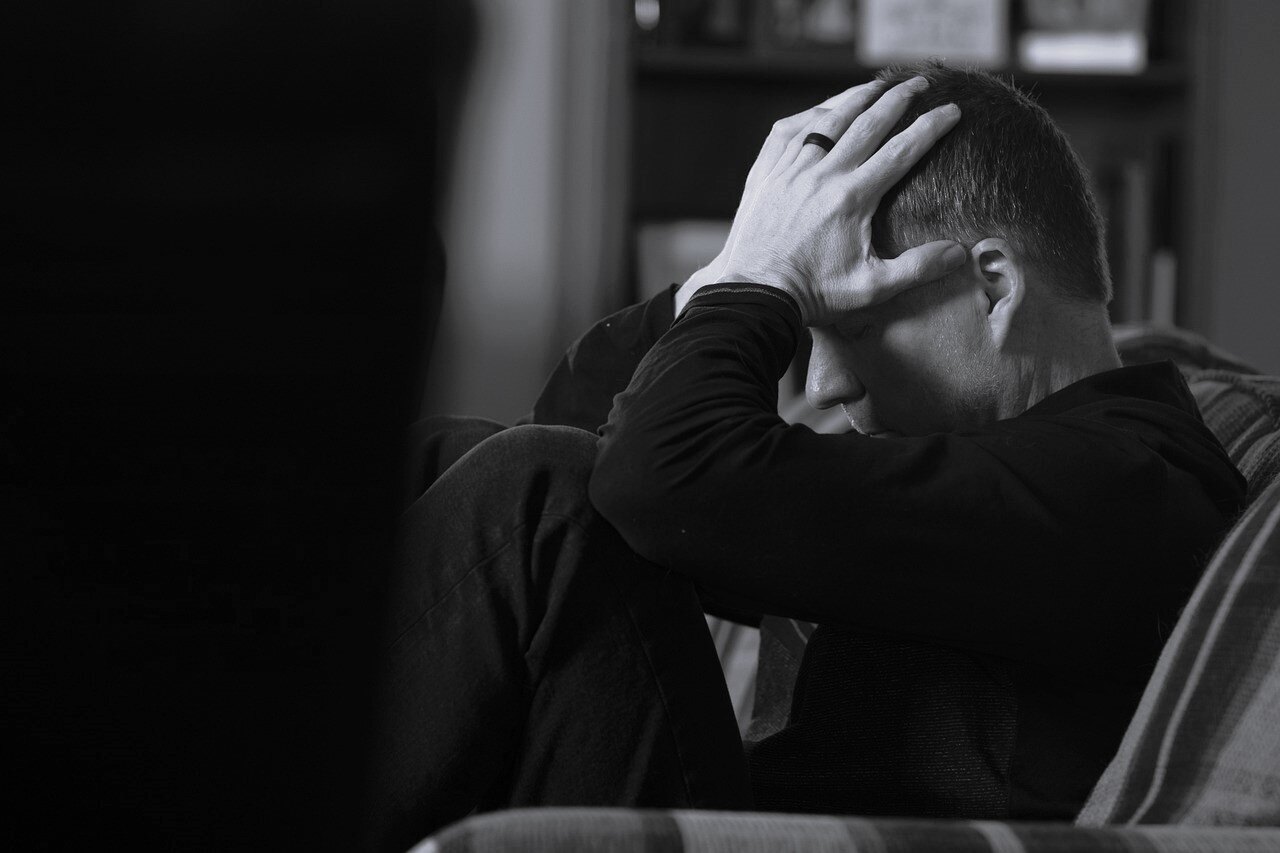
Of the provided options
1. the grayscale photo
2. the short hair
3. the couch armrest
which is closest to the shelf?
the grayscale photo

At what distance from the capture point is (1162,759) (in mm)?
690

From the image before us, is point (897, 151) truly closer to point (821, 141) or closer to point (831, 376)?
point (821, 141)

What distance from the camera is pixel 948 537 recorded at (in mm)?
743

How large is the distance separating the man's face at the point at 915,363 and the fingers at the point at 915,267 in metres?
0.02

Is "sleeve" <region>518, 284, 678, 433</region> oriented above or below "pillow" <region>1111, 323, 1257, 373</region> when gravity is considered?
above

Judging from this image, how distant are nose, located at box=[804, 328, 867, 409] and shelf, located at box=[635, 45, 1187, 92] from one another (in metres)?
1.67

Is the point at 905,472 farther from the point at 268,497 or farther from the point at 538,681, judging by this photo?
the point at 268,497

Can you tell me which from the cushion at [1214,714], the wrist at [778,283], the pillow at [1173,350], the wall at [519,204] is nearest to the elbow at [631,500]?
the wrist at [778,283]

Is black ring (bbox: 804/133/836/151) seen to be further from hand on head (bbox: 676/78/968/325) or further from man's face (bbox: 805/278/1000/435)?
man's face (bbox: 805/278/1000/435)

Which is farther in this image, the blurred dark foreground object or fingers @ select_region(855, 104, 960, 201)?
fingers @ select_region(855, 104, 960, 201)

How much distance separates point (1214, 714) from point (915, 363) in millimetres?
323

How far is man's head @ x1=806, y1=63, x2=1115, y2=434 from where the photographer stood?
918 millimetres

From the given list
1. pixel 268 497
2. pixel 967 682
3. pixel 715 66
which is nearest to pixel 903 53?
pixel 715 66

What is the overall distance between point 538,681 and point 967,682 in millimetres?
277
